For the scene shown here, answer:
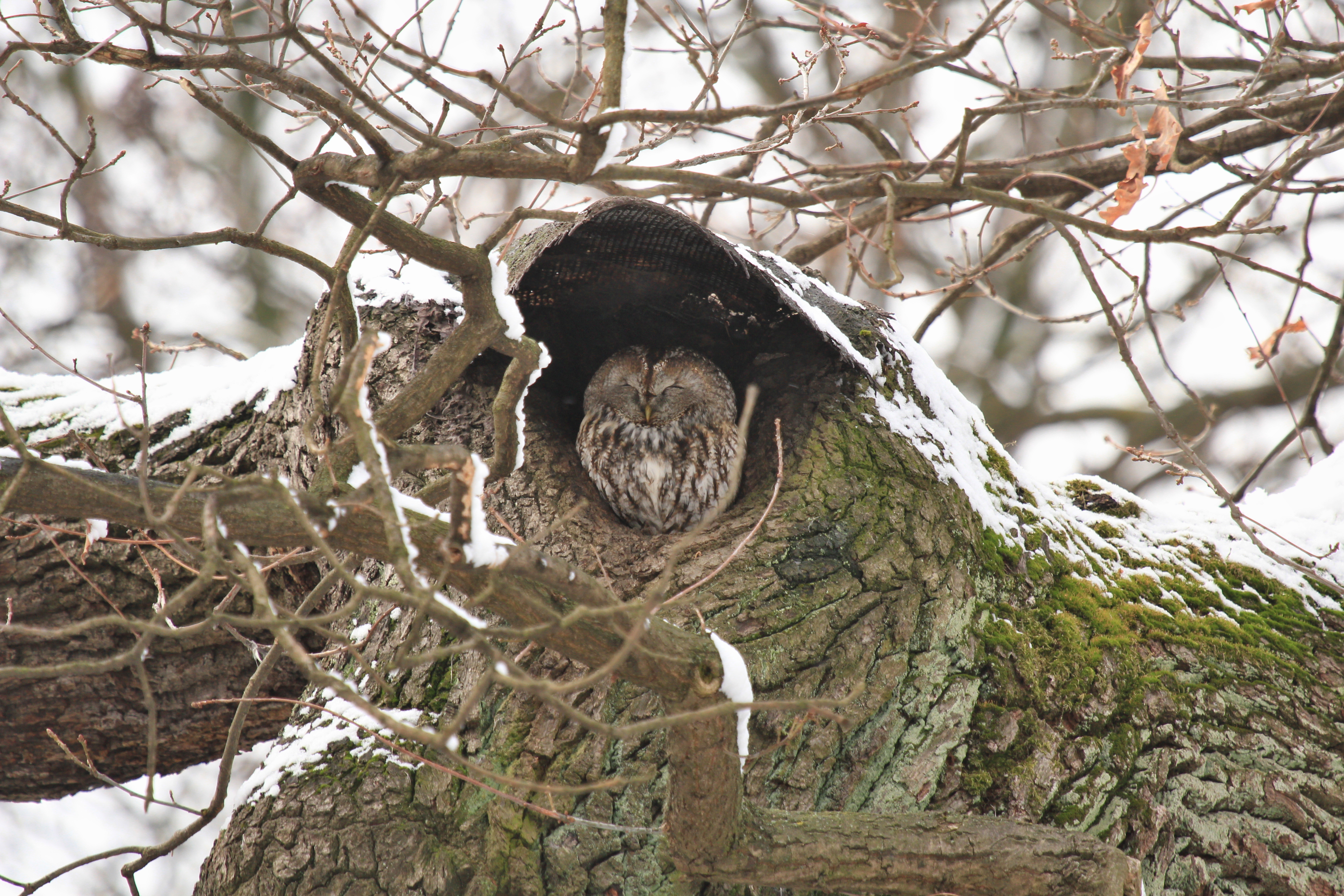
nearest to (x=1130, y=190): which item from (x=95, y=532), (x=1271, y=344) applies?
(x=1271, y=344)

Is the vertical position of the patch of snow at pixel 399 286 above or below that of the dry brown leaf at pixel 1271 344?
above

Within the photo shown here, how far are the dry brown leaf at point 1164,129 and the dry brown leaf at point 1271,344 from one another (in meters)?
0.61

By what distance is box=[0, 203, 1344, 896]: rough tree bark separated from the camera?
2023 mm

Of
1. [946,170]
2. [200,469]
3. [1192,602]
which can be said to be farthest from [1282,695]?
[200,469]

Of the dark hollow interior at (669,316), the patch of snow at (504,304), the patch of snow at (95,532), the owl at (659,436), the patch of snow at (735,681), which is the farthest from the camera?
the owl at (659,436)

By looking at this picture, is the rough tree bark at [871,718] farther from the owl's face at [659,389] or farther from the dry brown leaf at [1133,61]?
the dry brown leaf at [1133,61]

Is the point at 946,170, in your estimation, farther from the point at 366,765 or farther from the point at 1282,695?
the point at 366,765

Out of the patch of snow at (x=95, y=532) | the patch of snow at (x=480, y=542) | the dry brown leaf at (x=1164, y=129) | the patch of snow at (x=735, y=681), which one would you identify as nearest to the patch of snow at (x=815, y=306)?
the dry brown leaf at (x=1164, y=129)

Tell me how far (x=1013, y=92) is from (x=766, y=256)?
3.40ft

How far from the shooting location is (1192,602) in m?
2.78

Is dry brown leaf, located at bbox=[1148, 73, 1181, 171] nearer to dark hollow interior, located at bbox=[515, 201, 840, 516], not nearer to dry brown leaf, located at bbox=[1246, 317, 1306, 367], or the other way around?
dry brown leaf, located at bbox=[1246, 317, 1306, 367]

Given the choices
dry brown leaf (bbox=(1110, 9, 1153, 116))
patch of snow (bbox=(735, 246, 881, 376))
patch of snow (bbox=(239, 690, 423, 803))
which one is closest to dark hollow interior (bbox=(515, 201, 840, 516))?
patch of snow (bbox=(735, 246, 881, 376))

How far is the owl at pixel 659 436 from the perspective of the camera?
3.78 metres

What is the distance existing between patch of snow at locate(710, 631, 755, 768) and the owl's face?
2278mm
